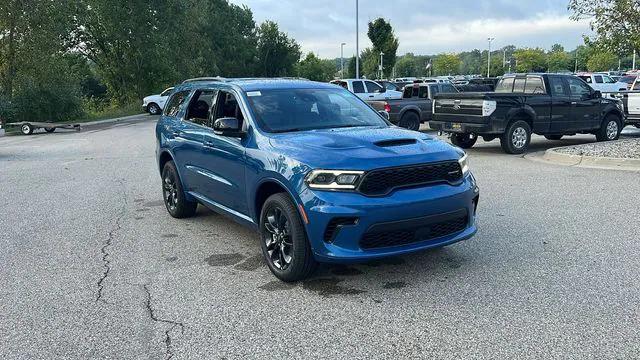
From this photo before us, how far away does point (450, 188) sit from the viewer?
4.70 m

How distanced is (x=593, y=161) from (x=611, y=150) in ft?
3.25

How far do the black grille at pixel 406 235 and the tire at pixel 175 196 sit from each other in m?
3.40

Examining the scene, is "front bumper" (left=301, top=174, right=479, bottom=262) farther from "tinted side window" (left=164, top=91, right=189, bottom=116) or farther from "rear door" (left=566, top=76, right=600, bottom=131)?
"rear door" (left=566, top=76, right=600, bottom=131)

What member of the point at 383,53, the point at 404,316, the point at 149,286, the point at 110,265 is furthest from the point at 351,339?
the point at 383,53

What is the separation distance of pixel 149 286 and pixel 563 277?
3665mm

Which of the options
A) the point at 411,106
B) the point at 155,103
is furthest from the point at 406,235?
the point at 155,103

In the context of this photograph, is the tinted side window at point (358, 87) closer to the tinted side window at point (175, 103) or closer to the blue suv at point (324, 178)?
the tinted side window at point (175, 103)

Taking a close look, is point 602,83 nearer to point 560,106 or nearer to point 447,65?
point 560,106

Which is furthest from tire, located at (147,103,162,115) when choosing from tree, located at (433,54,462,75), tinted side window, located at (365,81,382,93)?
tree, located at (433,54,462,75)

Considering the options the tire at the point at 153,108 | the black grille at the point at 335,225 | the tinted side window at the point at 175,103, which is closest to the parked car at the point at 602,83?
the tire at the point at 153,108

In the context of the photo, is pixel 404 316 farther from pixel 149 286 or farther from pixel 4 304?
pixel 4 304

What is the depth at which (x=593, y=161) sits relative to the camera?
10.9 meters

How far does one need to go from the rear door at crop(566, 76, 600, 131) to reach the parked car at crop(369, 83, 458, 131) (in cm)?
521

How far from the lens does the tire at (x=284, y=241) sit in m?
4.55
